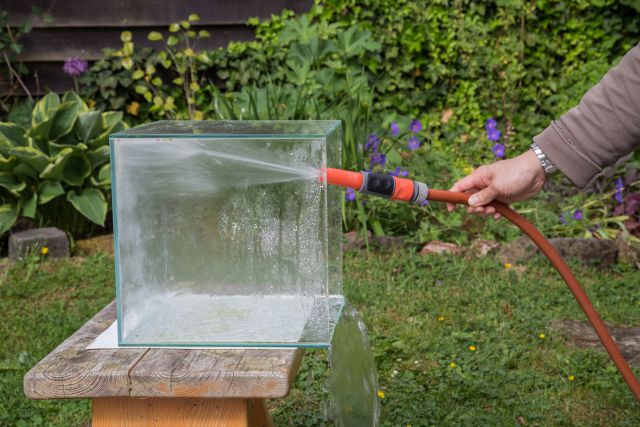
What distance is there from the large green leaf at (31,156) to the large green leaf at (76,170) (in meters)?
0.17

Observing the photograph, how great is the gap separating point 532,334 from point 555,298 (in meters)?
0.44

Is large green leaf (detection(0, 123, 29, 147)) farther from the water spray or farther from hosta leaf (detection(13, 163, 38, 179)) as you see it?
the water spray

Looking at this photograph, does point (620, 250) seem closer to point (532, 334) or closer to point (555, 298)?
point (555, 298)

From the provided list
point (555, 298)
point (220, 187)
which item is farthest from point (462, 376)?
point (220, 187)

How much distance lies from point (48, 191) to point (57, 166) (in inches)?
6.5

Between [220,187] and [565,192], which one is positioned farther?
[565,192]

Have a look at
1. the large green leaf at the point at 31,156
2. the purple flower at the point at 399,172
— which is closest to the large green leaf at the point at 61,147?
the large green leaf at the point at 31,156

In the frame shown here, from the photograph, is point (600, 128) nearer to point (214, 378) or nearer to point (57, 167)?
point (214, 378)

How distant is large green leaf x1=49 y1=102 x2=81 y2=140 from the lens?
488 centimetres

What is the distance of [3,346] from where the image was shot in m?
3.49

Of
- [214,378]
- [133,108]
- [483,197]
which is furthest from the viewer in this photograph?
[133,108]

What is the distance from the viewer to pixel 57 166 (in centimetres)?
464

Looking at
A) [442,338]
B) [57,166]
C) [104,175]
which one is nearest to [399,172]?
[442,338]

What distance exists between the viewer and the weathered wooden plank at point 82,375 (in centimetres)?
183
